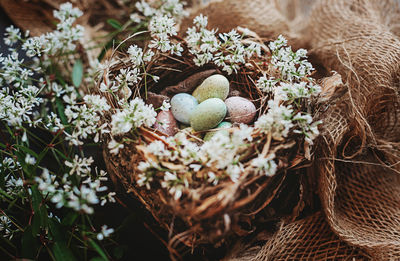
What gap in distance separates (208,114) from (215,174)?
23cm

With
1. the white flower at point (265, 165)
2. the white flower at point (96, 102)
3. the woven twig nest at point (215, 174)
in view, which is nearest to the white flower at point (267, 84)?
the woven twig nest at point (215, 174)

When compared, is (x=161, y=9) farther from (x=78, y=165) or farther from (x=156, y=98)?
(x=78, y=165)

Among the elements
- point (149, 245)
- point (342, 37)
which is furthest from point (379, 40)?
point (149, 245)

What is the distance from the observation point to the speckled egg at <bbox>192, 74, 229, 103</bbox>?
0.90 meters

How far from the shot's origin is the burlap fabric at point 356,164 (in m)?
0.82

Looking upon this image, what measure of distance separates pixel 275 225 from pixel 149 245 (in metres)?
0.40

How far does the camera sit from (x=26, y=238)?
2.35 ft

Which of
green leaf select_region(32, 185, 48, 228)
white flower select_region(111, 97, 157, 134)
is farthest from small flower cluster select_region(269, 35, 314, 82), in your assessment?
green leaf select_region(32, 185, 48, 228)

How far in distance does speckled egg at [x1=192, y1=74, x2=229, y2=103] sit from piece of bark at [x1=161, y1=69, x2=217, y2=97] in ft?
0.12

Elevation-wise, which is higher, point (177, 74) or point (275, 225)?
point (177, 74)

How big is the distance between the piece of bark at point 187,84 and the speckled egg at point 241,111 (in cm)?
14

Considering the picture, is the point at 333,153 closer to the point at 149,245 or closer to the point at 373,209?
the point at 373,209

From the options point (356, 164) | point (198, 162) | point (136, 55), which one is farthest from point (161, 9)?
point (356, 164)

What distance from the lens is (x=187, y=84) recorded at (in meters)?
0.98
